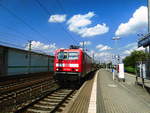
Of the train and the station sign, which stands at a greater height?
the station sign

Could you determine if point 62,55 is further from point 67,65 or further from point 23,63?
point 23,63

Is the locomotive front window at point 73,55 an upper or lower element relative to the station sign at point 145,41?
lower

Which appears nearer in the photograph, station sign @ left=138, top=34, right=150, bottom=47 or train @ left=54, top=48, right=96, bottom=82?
station sign @ left=138, top=34, right=150, bottom=47

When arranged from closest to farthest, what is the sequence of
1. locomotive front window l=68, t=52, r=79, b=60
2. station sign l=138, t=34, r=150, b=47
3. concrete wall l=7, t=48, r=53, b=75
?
station sign l=138, t=34, r=150, b=47 < locomotive front window l=68, t=52, r=79, b=60 < concrete wall l=7, t=48, r=53, b=75

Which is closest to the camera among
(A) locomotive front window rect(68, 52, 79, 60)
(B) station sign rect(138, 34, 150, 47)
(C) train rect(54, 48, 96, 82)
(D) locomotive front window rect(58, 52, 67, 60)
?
(B) station sign rect(138, 34, 150, 47)

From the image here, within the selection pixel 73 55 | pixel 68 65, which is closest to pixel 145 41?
pixel 73 55

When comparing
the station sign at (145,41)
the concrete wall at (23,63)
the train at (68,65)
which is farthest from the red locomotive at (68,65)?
the concrete wall at (23,63)

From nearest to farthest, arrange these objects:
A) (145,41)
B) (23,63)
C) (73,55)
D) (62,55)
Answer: (145,41), (73,55), (62,55), (23,63)

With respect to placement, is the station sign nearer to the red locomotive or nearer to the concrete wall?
the red locomotive

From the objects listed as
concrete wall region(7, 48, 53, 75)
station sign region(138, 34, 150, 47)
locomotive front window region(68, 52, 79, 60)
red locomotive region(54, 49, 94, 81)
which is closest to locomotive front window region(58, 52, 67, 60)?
red locomotive region(54, 49, 94, 81)

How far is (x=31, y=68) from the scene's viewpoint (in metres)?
27.3

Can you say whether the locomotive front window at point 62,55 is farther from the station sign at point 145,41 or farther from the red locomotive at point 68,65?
the station sign at point 145,41

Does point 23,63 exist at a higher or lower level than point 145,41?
lower

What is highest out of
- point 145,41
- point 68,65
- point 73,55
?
point 145,41
